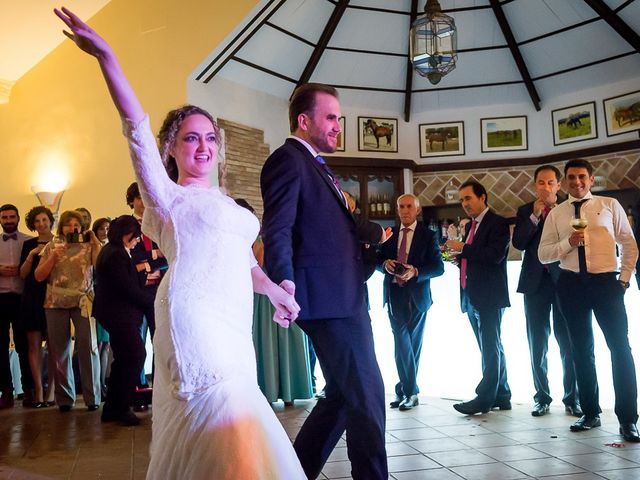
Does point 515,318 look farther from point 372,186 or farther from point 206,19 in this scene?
point 372,186

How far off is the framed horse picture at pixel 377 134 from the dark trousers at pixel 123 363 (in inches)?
286

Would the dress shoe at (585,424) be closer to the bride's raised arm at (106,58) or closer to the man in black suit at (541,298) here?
the man in black suit at (541,298)

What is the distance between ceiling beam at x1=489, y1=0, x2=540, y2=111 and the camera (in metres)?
9.70

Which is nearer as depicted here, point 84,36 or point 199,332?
point 84,36

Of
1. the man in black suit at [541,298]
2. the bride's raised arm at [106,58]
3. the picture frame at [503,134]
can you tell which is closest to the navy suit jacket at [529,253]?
the man in black suit at [541,298]

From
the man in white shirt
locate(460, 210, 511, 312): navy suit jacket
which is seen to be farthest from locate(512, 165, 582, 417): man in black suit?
the man in white shirt

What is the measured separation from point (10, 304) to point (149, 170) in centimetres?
454

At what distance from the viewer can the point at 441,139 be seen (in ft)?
37.8

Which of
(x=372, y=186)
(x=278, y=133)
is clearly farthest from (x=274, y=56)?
(x=372, y=186)

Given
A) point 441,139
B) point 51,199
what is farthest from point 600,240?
point 441,139

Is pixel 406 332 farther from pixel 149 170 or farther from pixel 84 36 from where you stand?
pixel 84 36

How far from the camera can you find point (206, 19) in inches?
333

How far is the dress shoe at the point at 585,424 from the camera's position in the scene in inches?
148

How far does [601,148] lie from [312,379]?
23.1 ft
